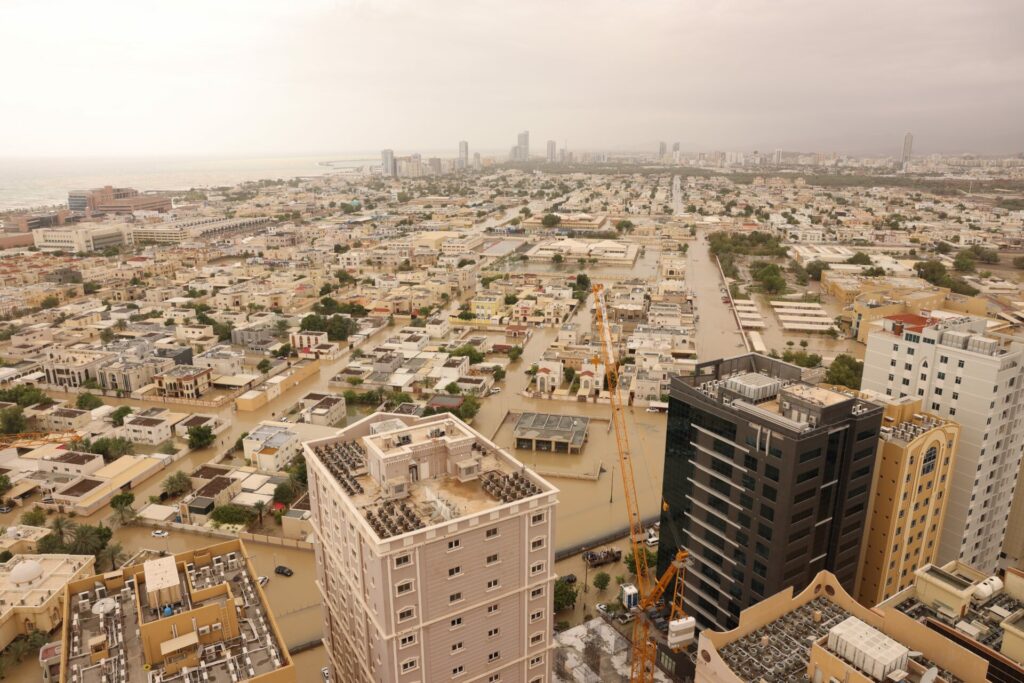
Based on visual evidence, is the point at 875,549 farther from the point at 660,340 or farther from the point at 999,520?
the point at 660,340

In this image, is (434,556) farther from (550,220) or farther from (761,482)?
(550,220)

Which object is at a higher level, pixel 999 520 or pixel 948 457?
pixel 948 457

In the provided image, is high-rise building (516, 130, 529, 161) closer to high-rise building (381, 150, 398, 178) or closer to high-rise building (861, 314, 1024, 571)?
high-rise building (381, 150, 398, 178)

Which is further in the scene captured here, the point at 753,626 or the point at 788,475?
the point at 788,475

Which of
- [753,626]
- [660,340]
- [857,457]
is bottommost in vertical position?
[660,340]

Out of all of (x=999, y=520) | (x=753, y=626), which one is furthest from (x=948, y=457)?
(x=753, y=626)

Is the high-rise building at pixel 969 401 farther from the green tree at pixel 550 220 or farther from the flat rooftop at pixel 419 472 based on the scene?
the green tree at pixel 550 220

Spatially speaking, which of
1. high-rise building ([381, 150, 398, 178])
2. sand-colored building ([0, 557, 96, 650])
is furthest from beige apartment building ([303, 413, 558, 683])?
high-rise building ([381, 150, 398, 178])

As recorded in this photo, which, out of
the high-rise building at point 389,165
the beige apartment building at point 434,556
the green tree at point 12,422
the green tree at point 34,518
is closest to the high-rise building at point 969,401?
the beige apartment building at point 434,556
